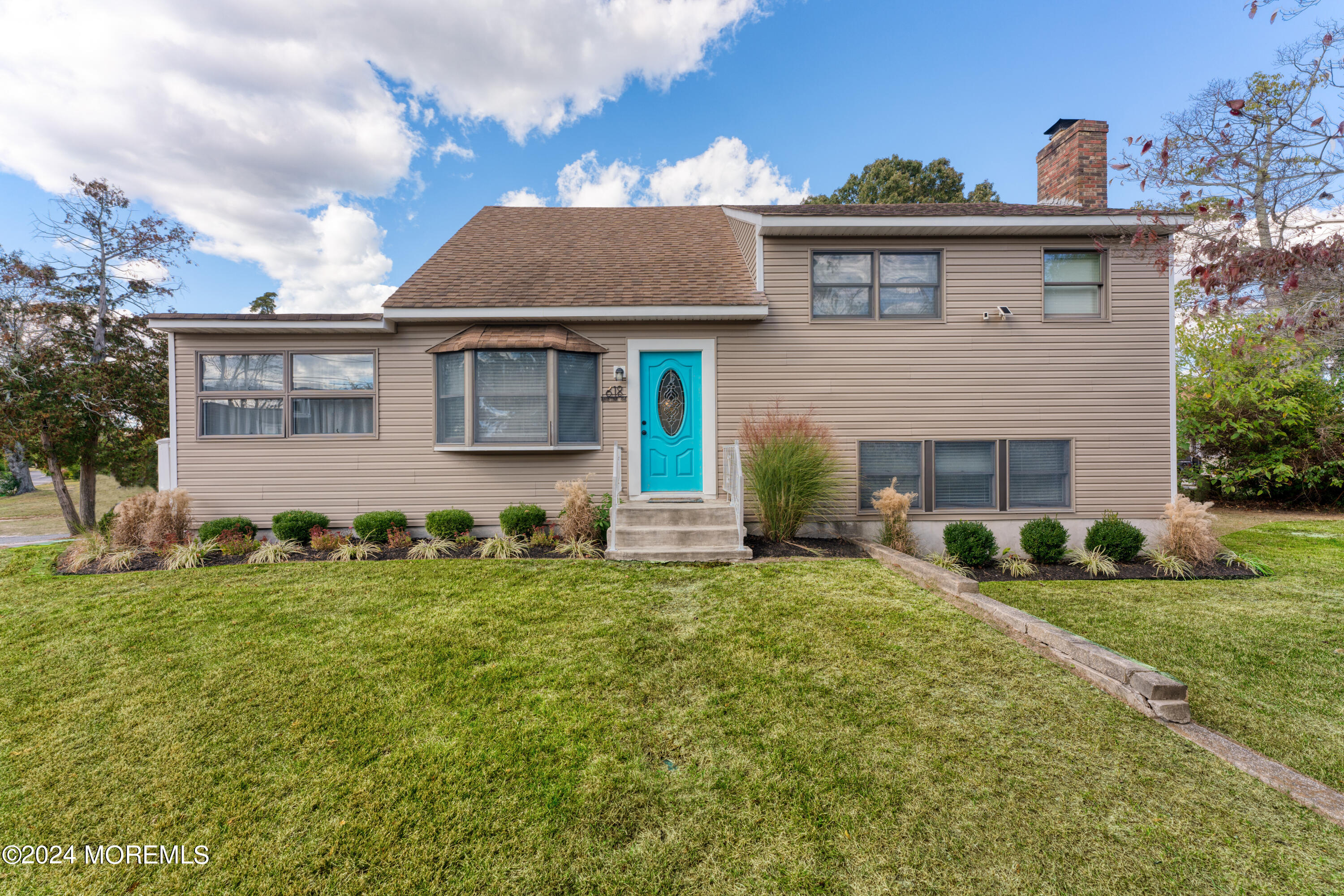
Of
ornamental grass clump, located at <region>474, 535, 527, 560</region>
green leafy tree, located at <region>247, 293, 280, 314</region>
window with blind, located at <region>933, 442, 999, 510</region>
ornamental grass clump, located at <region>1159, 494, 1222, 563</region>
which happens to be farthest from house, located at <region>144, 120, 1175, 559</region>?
green leafy tree, located at <region>247, 293, 280, 314</region>

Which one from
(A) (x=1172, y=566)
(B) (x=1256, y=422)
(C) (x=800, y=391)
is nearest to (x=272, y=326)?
(C) (x=800, y=391)

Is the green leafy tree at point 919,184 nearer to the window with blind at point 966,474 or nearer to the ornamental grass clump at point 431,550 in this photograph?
the window with blind at point 966,474

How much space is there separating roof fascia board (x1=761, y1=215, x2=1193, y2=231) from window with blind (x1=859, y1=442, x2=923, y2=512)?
295cm

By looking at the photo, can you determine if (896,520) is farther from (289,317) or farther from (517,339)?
(289,317)

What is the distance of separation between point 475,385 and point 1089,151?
9.86 metres

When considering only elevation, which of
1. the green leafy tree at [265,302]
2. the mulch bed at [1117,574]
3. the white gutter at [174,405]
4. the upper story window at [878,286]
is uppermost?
the green leafy tree at [265,302]

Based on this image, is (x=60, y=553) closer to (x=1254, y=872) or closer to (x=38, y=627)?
(x=38, y=627)

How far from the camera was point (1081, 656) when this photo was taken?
3.26 m

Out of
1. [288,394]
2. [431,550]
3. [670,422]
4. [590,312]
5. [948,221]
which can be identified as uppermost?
[948,221]

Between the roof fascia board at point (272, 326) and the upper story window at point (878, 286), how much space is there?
6.06 metres

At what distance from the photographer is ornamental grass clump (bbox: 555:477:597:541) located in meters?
6.20

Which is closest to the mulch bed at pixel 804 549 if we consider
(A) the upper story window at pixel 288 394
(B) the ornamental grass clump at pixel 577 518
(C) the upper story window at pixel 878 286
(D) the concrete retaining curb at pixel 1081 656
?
(D) the concrete retaining curb at pixel 1081 656

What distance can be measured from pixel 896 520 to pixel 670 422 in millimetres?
3260

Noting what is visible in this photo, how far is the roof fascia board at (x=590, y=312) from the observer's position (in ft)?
21.8
